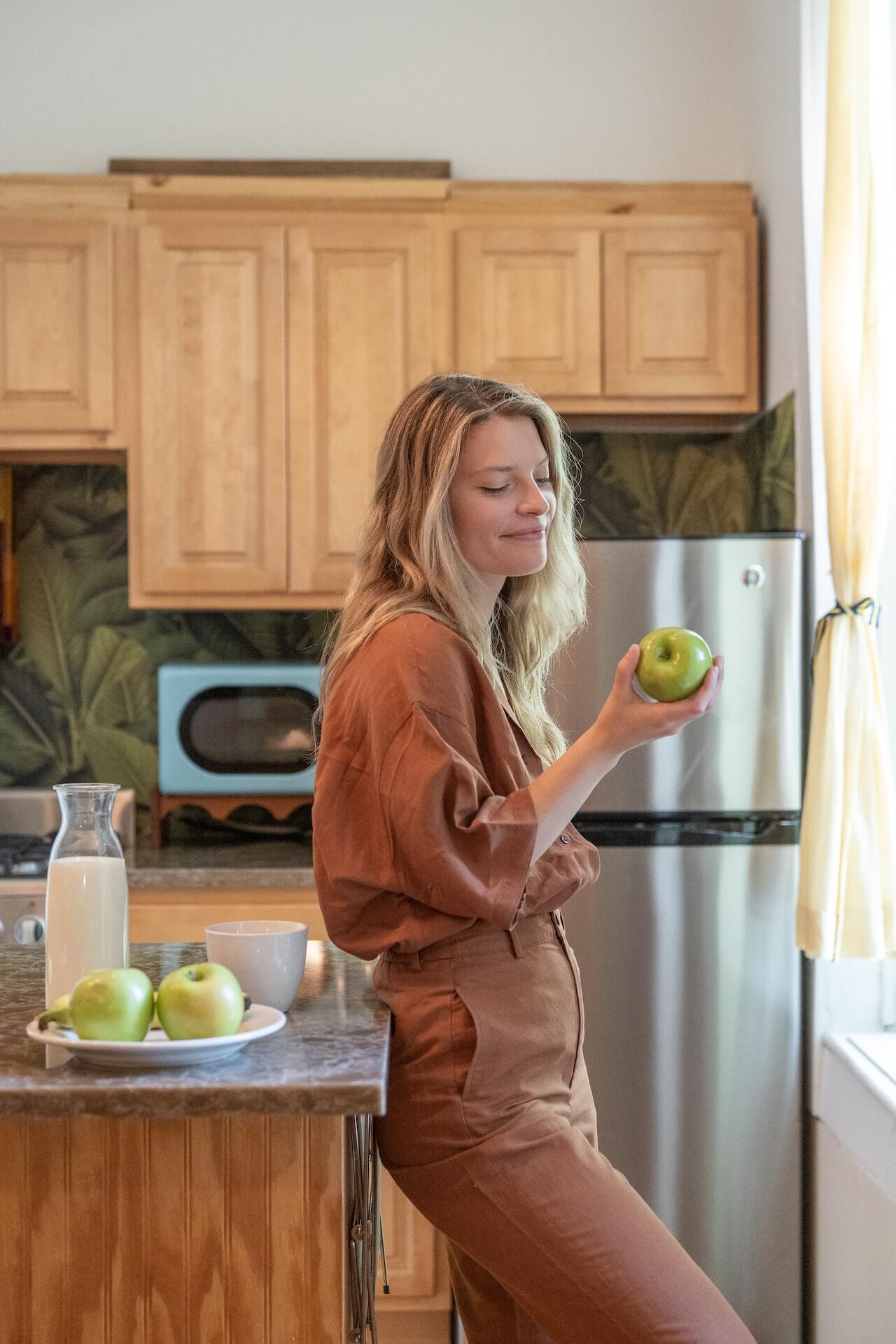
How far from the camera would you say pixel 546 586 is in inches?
63.1

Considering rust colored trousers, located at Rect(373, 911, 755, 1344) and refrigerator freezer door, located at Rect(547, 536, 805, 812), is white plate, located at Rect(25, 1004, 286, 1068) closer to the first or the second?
rust colored trousers, located at Rect(373, 911, 755, 1344)

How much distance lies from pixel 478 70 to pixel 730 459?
1192mm

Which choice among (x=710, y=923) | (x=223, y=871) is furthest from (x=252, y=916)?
(x=710, y=923)

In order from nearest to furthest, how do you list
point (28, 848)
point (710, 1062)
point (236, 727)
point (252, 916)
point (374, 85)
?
point (710, 1062)
point (252, 916)
point (28, 848)
point (236, 727)
point (374, 85)

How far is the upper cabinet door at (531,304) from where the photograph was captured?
295 cm

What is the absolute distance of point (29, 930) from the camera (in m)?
2.61

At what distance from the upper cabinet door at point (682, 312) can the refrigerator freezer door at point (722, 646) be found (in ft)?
2.12

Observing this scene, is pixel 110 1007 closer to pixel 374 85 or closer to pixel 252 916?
pixel 252 916

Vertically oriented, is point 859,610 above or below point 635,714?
above

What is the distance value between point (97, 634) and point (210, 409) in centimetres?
72

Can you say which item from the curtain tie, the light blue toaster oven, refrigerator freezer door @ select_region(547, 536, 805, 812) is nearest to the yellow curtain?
the curtain tie

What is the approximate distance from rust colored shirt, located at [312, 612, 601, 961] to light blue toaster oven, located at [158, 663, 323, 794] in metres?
1.63

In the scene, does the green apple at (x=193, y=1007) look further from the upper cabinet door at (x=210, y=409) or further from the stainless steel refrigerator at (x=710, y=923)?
the upper cabinet door at (x=210, y=409)

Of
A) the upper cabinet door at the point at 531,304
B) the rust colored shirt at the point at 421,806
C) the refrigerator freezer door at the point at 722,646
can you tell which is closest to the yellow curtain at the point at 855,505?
the refrigerator freezer door at the point at 722,646
